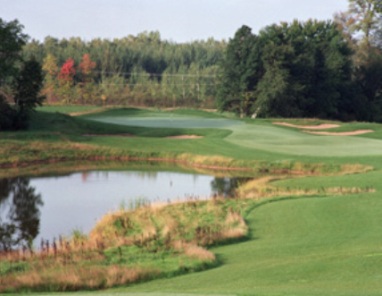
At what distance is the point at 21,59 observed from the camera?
Answer: 5197cm

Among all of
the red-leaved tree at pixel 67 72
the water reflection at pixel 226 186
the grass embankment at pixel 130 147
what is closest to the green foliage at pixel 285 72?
the grass embankment at pixel 130 147

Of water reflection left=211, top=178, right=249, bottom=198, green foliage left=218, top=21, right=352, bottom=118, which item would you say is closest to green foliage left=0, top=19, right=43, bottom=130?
water reflection left=211, top=178, right=249, bottom=198

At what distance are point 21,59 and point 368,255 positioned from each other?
143ft

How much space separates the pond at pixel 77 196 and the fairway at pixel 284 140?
910cm

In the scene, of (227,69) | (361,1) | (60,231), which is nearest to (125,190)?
(60,231)

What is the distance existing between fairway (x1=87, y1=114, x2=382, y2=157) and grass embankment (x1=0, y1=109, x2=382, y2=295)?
15 cm

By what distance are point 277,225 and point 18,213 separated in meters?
13.1

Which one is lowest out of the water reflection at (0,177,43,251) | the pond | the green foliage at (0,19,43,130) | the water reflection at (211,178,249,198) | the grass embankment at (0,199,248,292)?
the water reflection at (0,177,43,251)

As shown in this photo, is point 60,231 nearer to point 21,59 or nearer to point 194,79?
point 21,59

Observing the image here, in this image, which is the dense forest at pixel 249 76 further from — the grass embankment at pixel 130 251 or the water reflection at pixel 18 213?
the grass embankment at pixel 130 251

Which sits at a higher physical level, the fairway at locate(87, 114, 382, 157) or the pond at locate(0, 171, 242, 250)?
the fairway at locate(87, 114, 382, 157)

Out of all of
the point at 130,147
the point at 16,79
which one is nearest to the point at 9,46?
the point at 16,79

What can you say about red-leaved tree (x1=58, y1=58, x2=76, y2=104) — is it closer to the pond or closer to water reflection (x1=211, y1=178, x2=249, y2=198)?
the pond

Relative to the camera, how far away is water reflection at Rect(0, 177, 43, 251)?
22.8 metres
